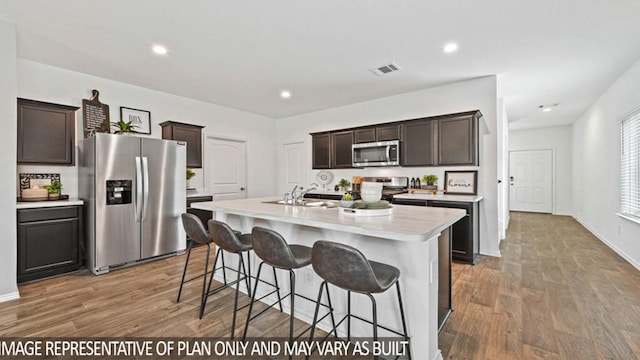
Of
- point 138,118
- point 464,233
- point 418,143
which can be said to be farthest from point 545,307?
point 138,118

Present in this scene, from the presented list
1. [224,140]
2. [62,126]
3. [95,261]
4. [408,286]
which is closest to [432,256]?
[408,286]

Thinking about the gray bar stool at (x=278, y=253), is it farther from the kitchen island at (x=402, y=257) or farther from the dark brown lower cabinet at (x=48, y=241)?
the dark brown lower cabinet at (x=48, y=241)

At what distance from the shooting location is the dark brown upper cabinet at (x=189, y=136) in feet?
15.1

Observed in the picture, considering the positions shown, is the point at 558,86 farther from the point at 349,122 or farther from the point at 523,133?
the point at 523,133

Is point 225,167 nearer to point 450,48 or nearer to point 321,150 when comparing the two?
point 321,150

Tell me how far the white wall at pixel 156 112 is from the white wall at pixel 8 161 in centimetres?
104

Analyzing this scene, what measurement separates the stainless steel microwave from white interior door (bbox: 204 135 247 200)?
2.48 m

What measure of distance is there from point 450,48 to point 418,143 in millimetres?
1612

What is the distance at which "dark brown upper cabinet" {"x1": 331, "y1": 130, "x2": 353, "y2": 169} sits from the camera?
17.5 feet

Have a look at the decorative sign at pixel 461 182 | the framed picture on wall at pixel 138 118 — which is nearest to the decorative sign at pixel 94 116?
the framed picture on wall at pixel 138 118

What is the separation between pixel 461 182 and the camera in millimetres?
4246

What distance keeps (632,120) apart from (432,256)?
4.22m

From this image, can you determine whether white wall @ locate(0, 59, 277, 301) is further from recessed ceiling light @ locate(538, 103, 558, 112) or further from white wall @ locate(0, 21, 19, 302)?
recessed ceiling light @ locate(538, 103, 558, 112)

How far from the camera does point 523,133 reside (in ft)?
27.8
